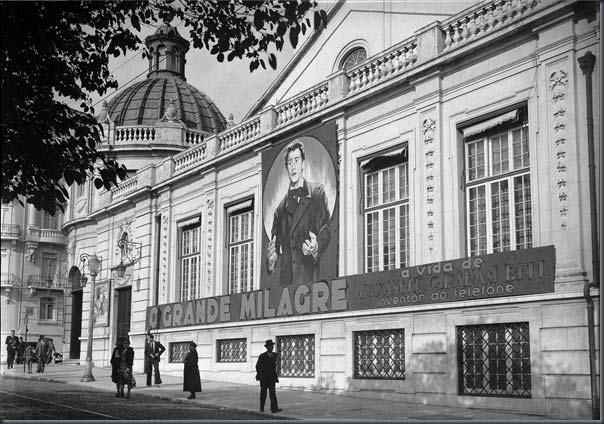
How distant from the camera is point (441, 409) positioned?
17.9m

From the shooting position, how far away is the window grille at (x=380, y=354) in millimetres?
20328

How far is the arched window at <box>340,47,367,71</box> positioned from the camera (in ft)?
87.5

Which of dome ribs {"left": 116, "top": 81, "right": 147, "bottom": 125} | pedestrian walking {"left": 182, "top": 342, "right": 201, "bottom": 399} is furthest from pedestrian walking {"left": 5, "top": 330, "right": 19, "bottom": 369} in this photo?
pedestrian walking {"left": 182, "top": 342, "right": 201, "bottom": 399}

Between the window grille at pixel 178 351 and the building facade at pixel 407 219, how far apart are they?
0.12 m

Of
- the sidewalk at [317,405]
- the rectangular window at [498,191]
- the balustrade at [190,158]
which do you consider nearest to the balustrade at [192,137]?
the balustrade at [190,158]

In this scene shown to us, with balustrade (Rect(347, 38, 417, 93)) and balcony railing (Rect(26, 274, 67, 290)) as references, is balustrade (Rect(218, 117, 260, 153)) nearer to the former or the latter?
balustrade (Rect(347, 38, 417, 93))

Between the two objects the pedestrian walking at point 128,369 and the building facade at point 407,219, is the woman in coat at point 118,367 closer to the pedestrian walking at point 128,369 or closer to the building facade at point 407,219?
the pedestrian walking at point 128,369

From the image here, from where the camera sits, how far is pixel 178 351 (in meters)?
30.5

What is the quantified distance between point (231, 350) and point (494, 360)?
1182 cm

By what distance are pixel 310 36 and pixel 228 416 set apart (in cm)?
1589

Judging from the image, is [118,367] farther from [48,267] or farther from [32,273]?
[48,267]

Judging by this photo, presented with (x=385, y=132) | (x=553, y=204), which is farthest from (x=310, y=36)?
(x=553, y=204)

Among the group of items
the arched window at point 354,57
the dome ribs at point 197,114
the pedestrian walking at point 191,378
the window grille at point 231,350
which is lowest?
the pedestrian walking at point 191,378

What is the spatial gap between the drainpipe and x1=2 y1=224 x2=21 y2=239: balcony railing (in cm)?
4752
